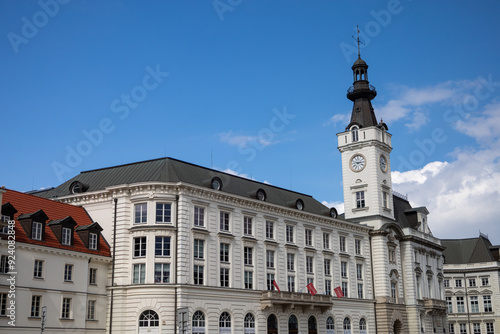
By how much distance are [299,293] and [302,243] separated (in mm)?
6718

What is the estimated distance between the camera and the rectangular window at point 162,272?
57156 millimetres

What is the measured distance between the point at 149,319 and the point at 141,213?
969cm

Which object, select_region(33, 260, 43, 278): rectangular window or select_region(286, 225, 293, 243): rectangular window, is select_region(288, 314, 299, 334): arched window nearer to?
select_region(286, 225, 293, 243): rectangular window

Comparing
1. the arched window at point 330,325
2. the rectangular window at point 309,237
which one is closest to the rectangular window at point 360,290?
the arched window at point 330,325

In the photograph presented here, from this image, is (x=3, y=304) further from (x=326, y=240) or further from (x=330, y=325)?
(x=326, y=240)

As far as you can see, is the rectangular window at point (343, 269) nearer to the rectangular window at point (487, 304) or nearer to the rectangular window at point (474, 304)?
the rectangular window at point (474, 304)

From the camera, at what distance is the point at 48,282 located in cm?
5244

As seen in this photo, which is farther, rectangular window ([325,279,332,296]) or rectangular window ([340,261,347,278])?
rectangular window ([340,261,347,278])

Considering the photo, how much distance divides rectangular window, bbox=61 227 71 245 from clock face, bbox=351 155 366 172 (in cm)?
4793

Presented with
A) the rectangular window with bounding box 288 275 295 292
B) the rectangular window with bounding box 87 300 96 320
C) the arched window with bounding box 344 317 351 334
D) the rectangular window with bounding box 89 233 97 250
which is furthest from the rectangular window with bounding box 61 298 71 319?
the arched window with bounding box 344 317 351 334

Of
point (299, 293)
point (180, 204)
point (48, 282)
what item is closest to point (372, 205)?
point (299, 293)

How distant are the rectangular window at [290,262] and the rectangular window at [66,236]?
25443 mm

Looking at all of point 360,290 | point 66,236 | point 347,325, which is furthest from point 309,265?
point 66,236

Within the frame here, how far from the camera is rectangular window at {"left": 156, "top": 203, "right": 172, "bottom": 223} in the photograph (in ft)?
192
